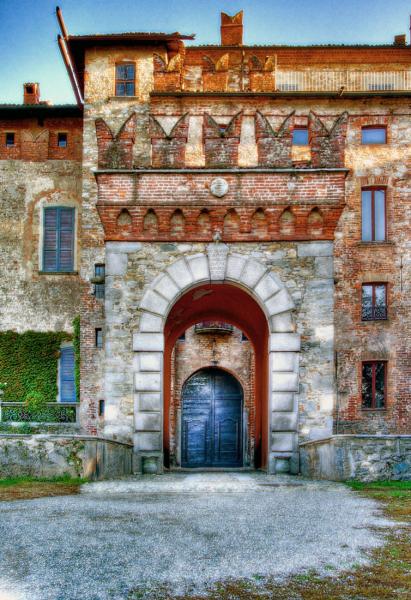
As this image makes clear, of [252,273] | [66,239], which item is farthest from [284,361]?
[66,239]

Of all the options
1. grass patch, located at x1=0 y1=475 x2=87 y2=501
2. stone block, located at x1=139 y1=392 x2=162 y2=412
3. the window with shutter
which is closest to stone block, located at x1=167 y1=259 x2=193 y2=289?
stone block, located at x1=139 y1=392 x2=162 y2=412

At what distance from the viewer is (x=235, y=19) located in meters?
29.9

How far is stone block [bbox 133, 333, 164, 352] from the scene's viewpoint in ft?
43.4

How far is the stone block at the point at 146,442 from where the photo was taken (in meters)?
13.0

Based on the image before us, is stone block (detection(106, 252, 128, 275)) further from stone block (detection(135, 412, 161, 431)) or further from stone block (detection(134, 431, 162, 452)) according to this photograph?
stone block (detection(134, 431, 162, 452))

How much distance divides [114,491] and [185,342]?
18.8m

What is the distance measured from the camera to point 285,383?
13.1 metres

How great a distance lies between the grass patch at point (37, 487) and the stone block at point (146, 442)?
107 inches

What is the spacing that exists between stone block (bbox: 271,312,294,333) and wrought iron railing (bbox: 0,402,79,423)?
13647mm

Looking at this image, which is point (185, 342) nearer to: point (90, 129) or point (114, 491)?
point (90, 129)

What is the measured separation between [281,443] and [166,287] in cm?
354

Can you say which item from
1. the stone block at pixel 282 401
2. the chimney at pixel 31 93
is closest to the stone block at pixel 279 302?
the stone block at pixel 282 401

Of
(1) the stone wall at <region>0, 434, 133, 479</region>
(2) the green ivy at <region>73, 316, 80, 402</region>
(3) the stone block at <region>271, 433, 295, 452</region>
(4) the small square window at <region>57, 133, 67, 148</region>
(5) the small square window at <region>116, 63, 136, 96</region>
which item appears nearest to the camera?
(1) the stone wall at <region>0, 434, 133, 479</region>

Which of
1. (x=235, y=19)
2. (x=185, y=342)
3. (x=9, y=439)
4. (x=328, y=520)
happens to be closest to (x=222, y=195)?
(x=9, y=439)
